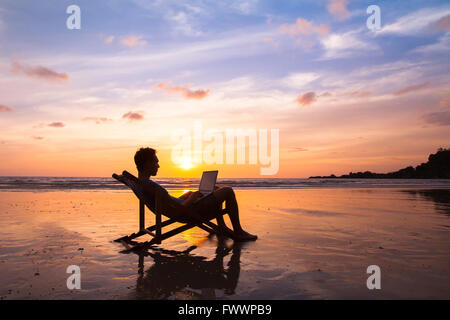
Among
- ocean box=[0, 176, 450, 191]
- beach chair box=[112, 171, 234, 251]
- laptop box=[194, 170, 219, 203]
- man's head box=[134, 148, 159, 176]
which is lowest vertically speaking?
ocean box=[0, 176, 450, 191]

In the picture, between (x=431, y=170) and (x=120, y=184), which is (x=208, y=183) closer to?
(x=120, y=184)

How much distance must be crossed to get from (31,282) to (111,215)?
6.16m

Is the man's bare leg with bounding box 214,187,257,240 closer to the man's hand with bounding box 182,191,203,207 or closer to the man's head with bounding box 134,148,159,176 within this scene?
the man's hand with bounding box 182,191,203,207

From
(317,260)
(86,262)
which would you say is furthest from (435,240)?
(86,262)

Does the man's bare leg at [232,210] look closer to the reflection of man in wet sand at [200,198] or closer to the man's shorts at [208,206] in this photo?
the reflection of man in wet sand at [200,198]

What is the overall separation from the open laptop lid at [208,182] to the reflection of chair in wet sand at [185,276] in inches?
54.1

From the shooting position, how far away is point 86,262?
4.93m

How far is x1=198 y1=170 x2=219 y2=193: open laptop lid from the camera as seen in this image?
6484mm

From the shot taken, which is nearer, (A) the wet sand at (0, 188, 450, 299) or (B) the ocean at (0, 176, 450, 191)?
(A) the wet sand at (0, 188, 450, 299)

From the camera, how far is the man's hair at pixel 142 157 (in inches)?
235

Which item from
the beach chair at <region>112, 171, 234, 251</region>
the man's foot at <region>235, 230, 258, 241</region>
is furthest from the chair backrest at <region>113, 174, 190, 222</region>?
the man's foot at <region>235, 230, 258, 241</region>

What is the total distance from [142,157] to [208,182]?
57.3 inches

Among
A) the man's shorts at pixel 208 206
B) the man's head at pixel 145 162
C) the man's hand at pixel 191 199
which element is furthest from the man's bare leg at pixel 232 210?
the man's head at pixel 145 162
